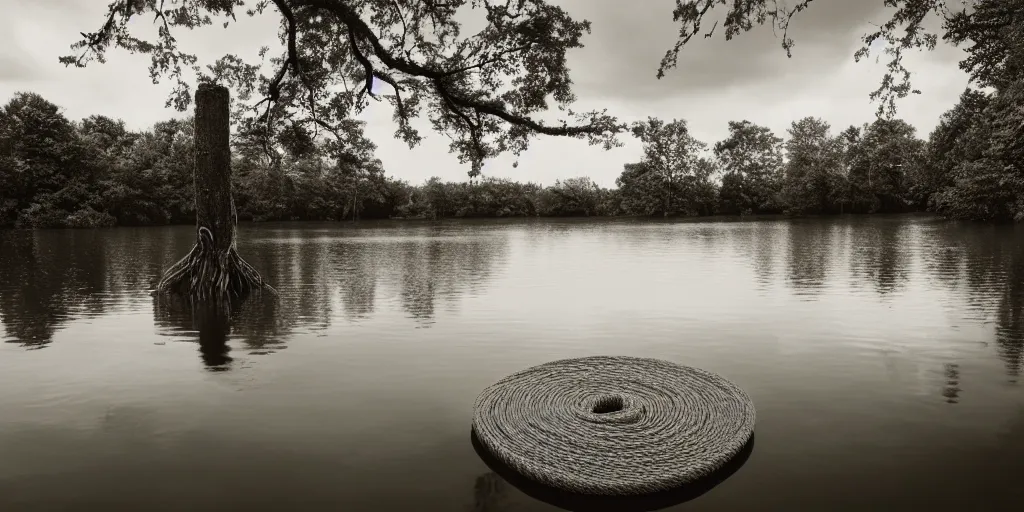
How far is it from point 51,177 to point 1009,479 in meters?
55.4

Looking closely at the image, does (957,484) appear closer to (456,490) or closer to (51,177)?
(456,490)

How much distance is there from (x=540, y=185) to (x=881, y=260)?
59759 mm

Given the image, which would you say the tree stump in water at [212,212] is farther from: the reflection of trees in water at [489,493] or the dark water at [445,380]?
the reflection of trees in water at [489,493]

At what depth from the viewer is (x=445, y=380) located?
710 cm

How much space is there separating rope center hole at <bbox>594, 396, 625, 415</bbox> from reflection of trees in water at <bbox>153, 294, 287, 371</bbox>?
4.61 meters

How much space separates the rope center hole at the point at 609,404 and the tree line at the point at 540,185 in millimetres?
26245

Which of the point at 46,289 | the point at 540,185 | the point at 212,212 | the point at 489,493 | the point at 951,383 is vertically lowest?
the point at 489,493

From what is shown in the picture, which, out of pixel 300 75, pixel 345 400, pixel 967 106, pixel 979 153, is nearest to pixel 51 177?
pixel 300 75

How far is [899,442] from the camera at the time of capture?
17.1 feet

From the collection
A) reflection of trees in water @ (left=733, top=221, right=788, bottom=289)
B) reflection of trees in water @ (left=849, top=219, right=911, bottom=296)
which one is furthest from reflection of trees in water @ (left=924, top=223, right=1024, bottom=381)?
reflection of trees in water @ (left=733, top=221, right=788, bottom=289)

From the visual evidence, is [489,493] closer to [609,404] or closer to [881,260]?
[609,404]

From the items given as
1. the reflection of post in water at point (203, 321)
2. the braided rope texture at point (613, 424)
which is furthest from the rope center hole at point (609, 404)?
the reflection of post in water at point (203, 321)

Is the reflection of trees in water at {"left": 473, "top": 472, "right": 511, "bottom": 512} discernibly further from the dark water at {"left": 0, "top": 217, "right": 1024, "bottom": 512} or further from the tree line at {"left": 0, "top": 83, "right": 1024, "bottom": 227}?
the tree line at {"left": 0, "top": 83, "right": 1024, "bottom": 227}

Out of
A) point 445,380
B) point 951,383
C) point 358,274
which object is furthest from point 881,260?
point 445,380
